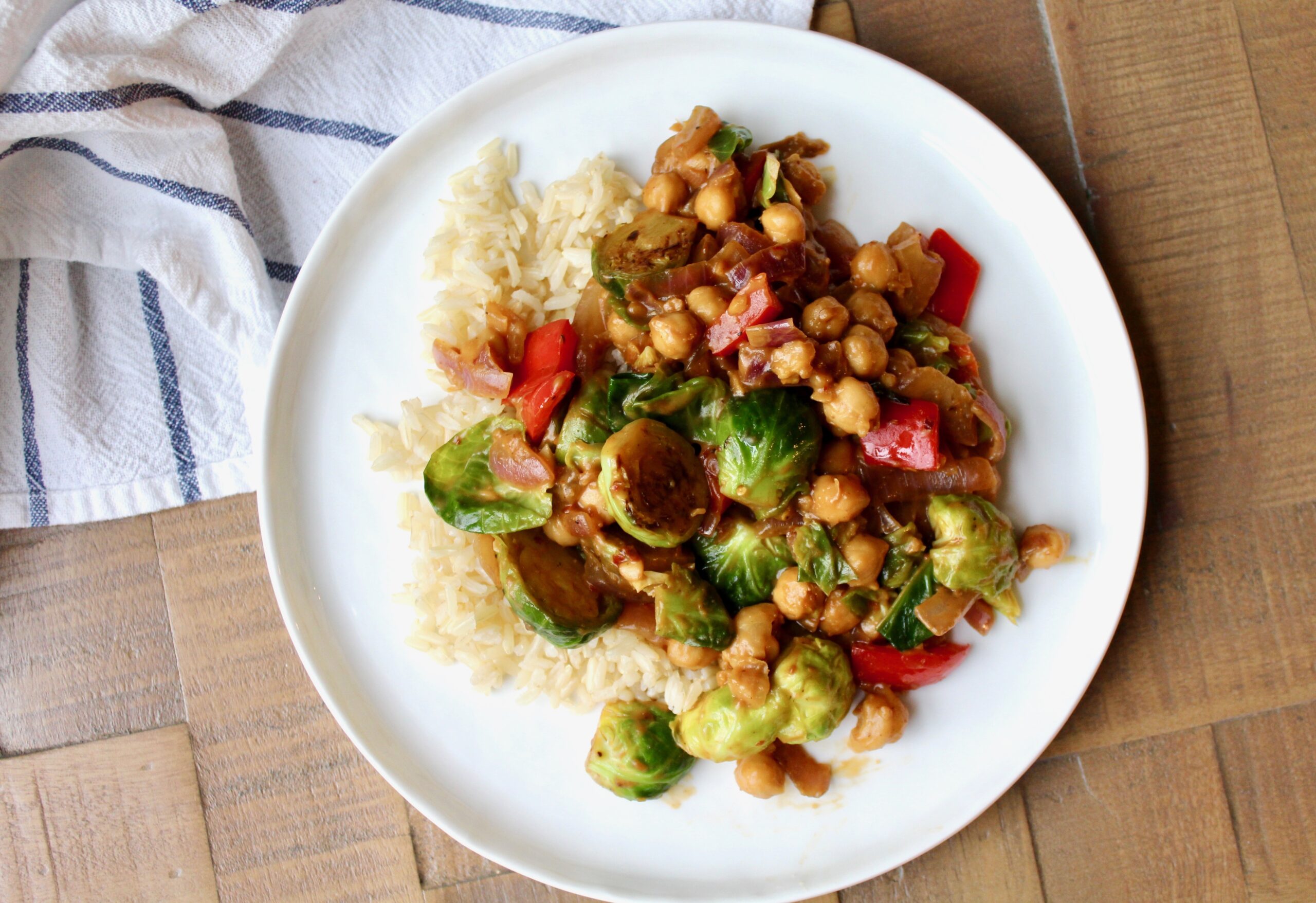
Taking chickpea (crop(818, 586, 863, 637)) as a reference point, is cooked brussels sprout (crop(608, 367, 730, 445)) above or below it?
above

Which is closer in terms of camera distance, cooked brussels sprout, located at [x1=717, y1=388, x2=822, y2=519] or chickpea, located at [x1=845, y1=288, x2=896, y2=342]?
cooked brussels sprout, located at [x1=717, y1=388, x2=822, y2=519]

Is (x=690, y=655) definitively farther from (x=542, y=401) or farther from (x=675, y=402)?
(x=542, y=401)

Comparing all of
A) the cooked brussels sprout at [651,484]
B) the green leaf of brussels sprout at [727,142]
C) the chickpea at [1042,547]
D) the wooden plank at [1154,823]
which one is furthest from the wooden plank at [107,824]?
the wooden plank at [1154,823]

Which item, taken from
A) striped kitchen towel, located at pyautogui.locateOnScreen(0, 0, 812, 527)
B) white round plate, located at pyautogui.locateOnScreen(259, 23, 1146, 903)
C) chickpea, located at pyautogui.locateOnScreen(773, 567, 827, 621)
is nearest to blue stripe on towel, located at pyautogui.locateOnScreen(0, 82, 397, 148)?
striped kitchen towel, located at pyautogui.locateOnScreen(0, 0, 812, 527)

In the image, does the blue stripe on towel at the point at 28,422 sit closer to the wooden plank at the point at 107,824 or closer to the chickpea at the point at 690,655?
the wooden plank at the point at 107,824

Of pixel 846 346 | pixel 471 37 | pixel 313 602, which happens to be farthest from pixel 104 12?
pixel 846 346

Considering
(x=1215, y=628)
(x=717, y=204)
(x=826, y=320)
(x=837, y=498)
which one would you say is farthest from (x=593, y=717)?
(x=1215, y=628)

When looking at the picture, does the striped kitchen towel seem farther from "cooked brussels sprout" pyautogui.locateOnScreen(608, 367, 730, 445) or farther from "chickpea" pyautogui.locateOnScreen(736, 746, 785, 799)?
"chickpea" pyautogui.locateOnScreen(736, 746, 785, 799)
